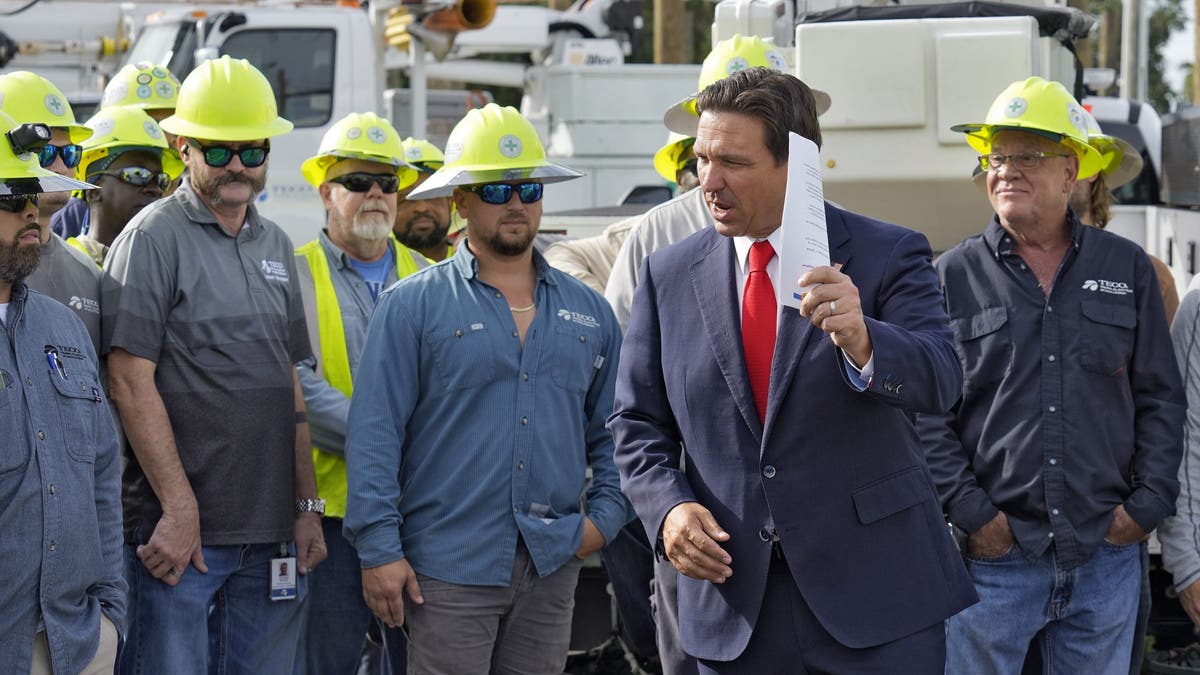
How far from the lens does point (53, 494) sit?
378cm

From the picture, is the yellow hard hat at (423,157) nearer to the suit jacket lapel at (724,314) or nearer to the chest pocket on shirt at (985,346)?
the chest pocket on shirt at (985,346)

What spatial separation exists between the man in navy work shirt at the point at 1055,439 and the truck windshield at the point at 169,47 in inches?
353

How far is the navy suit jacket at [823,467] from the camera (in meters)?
3.43

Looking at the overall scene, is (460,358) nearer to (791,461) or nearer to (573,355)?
(573,355)

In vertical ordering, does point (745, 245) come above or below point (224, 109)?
below

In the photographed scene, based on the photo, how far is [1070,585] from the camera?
15.4 feet

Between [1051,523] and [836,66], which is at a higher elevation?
[836,66]

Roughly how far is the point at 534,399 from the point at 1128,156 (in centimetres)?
248

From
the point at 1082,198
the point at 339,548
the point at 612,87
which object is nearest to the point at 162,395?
the point at 339,548

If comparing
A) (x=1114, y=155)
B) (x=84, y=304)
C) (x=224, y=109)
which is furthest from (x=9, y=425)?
(x=1114, y=155)

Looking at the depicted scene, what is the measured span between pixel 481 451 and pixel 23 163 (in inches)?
61.1

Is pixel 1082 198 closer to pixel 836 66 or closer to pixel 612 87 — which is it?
pixel 836 66

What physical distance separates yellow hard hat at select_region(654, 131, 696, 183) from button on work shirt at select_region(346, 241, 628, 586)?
1611mm

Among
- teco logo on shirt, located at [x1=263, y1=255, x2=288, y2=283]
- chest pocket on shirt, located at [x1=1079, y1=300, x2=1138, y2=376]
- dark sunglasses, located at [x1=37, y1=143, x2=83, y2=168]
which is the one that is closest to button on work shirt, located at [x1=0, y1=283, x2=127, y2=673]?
teco logo on shirt, located at [x1=263, y1=255, x2=288, y2=283]
